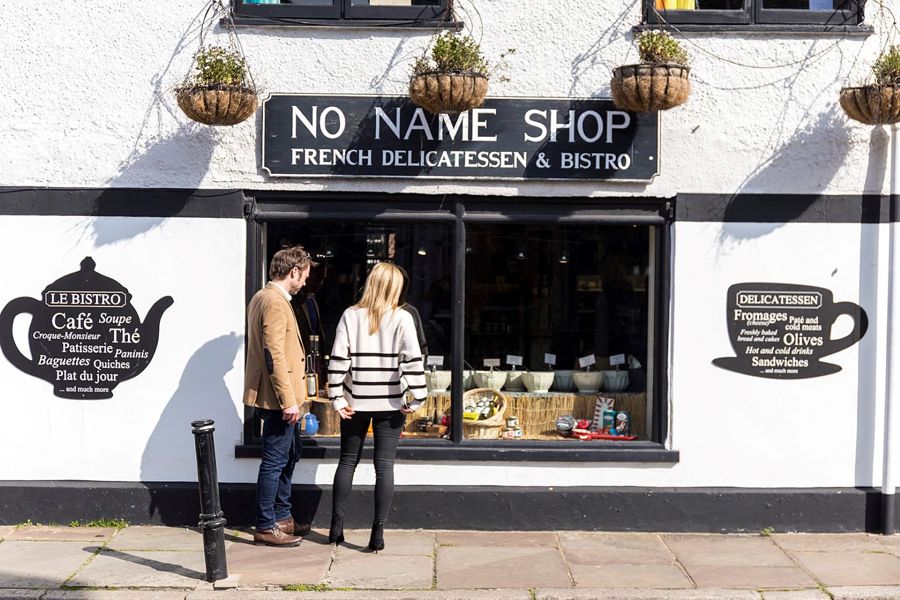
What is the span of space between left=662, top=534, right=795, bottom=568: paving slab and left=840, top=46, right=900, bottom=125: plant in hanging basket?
2.98 metres

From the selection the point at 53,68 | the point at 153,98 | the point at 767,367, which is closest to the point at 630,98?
the point at 767,367

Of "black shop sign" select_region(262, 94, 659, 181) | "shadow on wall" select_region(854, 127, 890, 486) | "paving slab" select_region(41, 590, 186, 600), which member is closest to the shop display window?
"black shop sign" select_region(262, 94, 659, 181)

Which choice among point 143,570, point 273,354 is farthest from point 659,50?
point 143,570

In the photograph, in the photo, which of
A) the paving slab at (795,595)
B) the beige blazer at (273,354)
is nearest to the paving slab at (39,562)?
the beige blazer at (273,354)

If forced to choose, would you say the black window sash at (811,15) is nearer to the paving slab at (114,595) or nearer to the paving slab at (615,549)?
the paving slab at (615,549)

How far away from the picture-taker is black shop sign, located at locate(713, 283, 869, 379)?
7586 mm

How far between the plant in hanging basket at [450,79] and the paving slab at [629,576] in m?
3.13

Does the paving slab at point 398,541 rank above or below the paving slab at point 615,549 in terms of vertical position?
above

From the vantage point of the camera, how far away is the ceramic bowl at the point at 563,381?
8086mm

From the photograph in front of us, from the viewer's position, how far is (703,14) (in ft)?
24.7

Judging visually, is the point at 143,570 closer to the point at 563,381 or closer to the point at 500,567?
the point at 500,567

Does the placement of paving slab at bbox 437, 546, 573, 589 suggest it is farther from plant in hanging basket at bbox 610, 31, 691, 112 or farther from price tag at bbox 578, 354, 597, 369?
plant in hanging basket at bbox 610, 31, 691, 112

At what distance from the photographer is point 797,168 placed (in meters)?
7.55

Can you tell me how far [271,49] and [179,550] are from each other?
3495 mm
